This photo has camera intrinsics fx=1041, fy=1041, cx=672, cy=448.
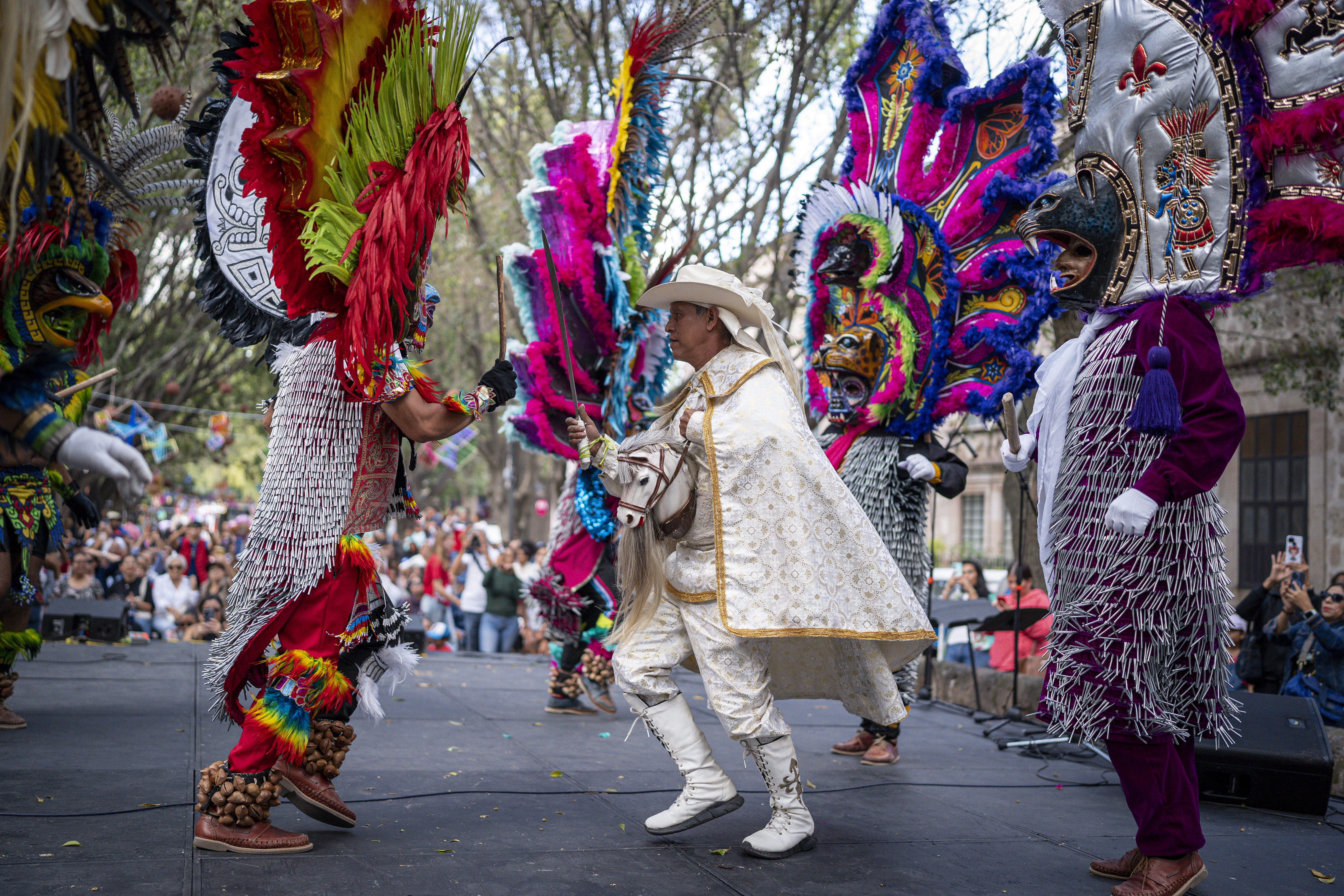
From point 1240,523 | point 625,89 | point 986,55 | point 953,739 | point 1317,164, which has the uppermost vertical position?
point 986,55

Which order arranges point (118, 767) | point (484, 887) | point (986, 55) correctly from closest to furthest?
point (484, 887) → point (118, 767) → point (986, 55)

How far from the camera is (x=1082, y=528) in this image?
3342 millimetres

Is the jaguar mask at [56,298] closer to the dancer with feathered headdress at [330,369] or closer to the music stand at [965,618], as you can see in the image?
the dancer with feathered headdress at [330,369]

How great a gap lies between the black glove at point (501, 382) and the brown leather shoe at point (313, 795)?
127 cm

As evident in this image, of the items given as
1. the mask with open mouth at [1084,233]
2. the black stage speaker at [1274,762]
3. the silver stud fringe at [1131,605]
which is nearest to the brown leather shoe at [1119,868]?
the silver stud fringe at [1131,605]

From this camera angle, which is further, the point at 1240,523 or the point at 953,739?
the point at 1240,523

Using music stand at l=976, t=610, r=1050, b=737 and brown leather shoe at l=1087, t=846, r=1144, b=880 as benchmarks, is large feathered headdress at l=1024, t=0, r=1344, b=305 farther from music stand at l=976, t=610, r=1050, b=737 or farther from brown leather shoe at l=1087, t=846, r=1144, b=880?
music stand at l=976, t=610, r=1050, b=737

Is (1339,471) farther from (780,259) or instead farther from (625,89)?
(625,89)

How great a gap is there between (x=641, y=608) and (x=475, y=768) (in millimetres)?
1318

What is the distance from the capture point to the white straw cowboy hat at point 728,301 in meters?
3.53

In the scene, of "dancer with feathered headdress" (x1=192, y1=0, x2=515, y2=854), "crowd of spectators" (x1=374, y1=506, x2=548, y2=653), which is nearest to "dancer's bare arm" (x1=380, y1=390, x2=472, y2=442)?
"dancer with feathered headdress" (x1=192, y1=0, x2=515, y2=854)

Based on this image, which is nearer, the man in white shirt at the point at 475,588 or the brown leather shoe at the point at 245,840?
the brown leather shoe at the point at 245,840

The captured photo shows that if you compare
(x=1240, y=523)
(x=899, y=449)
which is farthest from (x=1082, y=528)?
(x=1240, y=523)

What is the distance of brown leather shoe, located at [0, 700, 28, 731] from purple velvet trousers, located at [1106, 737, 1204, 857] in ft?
15.1
